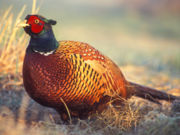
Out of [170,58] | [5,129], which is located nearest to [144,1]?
[170,58]

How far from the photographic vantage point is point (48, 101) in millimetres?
3480

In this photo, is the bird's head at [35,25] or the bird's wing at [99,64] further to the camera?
the bird's wing at [99,64]

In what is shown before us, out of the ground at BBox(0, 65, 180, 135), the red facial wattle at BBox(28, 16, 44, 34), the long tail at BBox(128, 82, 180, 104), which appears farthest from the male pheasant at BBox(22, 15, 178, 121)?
the long tail at BBox(128, 82, 180, 104)

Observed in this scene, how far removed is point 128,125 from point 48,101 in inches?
38.7

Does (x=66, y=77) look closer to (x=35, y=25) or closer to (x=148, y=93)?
(x=35, y=25)

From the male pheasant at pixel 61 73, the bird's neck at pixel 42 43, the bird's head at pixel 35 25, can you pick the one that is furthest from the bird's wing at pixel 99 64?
the bird's head at pixel 35 25

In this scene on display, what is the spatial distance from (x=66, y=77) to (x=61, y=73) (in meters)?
0.07

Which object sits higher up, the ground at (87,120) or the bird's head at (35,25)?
the bird's head at (35,25)

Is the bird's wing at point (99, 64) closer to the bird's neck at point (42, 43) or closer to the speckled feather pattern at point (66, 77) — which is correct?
the speckled feather pattern at point (66, 77)

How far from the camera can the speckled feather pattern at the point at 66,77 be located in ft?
11.1

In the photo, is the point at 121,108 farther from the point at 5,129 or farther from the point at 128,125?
the point at 5,129

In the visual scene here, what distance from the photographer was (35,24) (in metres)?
3.46

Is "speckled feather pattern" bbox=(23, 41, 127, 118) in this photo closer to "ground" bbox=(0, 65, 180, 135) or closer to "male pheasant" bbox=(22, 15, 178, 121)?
"male pheasant" bbox=(22, 15, 178, 121)

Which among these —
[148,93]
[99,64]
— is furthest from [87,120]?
[148,93]
